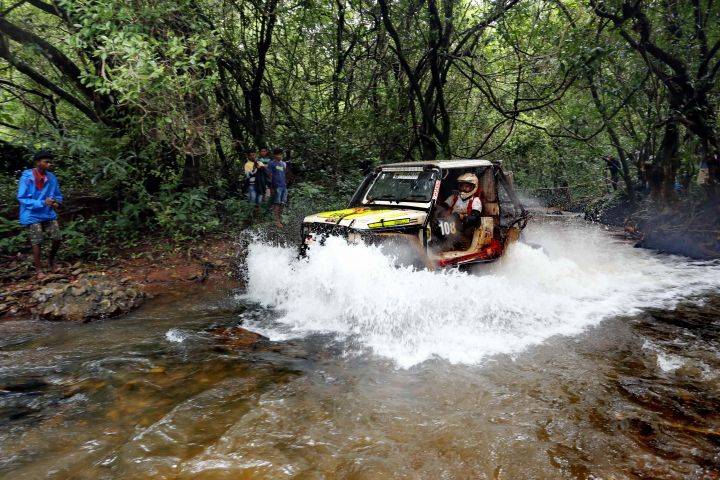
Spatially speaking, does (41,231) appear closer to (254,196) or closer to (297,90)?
(254,196)

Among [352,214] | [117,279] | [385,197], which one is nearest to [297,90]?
[385,197]

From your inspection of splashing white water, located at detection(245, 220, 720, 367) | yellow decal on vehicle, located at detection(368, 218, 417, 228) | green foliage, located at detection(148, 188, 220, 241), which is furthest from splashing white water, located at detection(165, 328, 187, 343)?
green foliage, located at detection(148, 188, 220, 241)

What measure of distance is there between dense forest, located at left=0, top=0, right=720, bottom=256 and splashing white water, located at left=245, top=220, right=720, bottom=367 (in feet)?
10.0

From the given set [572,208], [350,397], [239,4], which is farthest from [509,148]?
[350,397]

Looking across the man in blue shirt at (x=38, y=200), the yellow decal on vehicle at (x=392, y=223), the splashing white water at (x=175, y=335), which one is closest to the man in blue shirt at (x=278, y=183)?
the man in blue shirt at (x=38, y=200)

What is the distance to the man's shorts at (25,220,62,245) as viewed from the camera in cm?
648

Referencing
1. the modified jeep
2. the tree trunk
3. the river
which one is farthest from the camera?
the tree trunk

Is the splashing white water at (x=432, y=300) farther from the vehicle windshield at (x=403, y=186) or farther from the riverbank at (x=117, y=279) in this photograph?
the riverbank at (x=117, y=279)

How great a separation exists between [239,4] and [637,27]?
306 inches

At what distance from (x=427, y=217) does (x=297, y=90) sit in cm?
800

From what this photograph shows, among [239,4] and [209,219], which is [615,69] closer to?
[239,4]

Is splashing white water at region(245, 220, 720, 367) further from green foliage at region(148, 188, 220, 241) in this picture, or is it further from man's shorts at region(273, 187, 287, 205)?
man's shorts at region(273, 187, 287, 205)

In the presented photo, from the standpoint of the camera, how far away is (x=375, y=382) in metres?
3.96

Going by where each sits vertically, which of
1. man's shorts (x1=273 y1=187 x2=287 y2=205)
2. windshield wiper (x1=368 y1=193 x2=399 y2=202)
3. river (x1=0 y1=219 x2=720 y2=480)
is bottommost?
river (x1=0 y1=219 x2=720 y2=480)
